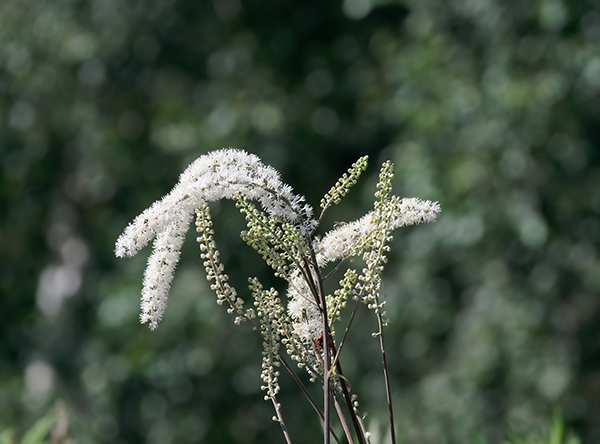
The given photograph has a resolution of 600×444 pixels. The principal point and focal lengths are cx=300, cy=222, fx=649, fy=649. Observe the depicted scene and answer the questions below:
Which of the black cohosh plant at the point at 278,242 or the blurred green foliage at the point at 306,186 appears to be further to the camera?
the blurred green foliage at the point at 306,186

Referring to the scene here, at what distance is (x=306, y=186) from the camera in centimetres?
353

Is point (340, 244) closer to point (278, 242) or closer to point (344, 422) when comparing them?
point (278, 242)

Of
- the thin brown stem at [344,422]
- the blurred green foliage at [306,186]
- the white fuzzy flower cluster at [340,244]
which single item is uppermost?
the blurred green foliage at [306,186]

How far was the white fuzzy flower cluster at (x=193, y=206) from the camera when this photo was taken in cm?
69

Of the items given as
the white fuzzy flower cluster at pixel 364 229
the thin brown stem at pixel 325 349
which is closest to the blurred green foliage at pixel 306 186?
the white fuzzy flower cluster at pixel 364 229

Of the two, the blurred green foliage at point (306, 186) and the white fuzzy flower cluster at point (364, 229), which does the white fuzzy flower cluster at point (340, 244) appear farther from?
the blurred green foliage at point (306, 186)

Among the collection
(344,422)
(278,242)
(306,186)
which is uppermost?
(306,186)

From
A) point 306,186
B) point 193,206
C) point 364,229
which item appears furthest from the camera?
point 306,186

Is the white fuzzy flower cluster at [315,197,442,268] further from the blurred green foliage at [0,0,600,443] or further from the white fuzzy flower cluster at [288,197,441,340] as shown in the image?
the blurred green foliage at [0,0,600,443]

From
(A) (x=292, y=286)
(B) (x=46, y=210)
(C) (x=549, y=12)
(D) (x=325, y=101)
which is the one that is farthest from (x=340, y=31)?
(A) (x=292, y=286)

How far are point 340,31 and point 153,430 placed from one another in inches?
94.0

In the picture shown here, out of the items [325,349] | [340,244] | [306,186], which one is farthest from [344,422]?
[306,186]

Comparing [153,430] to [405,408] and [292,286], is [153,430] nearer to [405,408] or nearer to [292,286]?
[405,408]

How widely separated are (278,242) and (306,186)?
2820 mm
